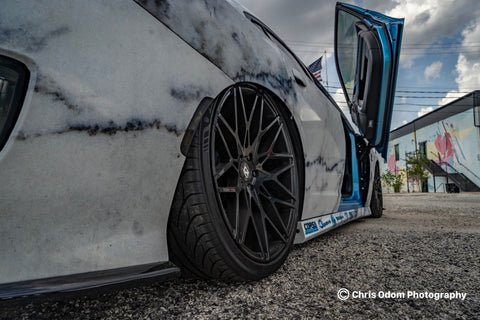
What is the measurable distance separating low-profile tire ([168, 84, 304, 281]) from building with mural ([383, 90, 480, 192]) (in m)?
22.0

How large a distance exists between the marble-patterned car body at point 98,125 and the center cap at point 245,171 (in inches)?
14.2

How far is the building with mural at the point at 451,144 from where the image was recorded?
22.2m

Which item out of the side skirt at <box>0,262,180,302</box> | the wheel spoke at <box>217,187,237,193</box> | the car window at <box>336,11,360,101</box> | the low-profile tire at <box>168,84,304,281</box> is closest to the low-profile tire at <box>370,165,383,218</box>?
the car window at <box>336,11,360,101</box>

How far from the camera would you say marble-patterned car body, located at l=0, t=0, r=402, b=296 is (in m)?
0.71

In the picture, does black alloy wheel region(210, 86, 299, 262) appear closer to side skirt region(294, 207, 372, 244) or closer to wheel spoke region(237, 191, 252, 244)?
wheel spoke region(237, 191, 252, 244)

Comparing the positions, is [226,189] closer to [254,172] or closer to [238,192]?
[238,192]

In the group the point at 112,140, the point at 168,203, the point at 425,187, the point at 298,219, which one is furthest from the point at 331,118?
the point at 425,187

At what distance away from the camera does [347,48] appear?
157 inches

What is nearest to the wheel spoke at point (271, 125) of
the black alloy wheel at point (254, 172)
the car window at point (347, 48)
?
the black alloy wheel at point (254, 172)

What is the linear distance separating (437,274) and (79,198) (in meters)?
1.55

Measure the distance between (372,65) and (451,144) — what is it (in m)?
26.5

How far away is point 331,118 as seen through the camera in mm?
2404

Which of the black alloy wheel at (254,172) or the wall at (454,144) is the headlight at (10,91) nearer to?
the black alloy wheel at (254,172)

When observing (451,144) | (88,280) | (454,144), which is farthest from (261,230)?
(451,144)
